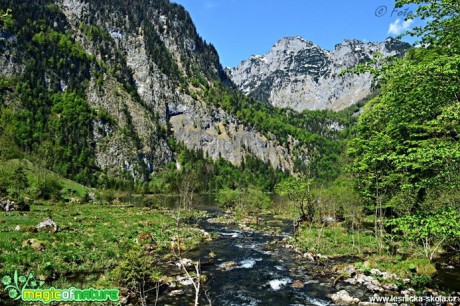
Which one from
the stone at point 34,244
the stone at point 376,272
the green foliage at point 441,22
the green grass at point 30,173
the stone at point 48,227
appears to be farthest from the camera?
the green grass at point 30,173

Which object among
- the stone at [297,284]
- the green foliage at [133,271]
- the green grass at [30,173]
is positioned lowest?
the stone at [297,284]

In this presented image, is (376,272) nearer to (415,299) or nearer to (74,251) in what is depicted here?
(415,299)

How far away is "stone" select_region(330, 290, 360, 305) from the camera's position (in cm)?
2047

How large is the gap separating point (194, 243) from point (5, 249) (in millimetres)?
21345

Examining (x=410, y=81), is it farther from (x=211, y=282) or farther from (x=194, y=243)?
(x=194, y=243)

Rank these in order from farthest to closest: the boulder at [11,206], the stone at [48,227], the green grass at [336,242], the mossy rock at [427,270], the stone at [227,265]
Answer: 1. the boulder at [11,206]
2. the green grass at [336,242]
3. the stone at [48,227]
4. the stone at [227,265]
5. the mossy rock at [427,270]

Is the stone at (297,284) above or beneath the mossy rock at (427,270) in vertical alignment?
beneath

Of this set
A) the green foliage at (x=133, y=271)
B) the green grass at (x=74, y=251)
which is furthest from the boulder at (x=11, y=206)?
the green foliage at (x=133, y=271)

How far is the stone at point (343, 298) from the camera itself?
20469 millimetres

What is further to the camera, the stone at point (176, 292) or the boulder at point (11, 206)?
the boulder at point (11, 206)

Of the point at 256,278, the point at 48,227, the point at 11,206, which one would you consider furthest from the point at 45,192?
the point at 256,278

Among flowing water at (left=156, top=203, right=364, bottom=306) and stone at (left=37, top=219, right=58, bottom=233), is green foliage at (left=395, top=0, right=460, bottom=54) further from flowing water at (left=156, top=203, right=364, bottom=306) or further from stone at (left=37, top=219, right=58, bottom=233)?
stone at (left=37, top=219, right=58, bottom=233)

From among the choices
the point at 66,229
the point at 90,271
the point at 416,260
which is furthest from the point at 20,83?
the point at 416,260

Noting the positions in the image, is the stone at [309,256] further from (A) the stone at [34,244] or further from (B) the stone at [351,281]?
(A) the stone at [34,244]
